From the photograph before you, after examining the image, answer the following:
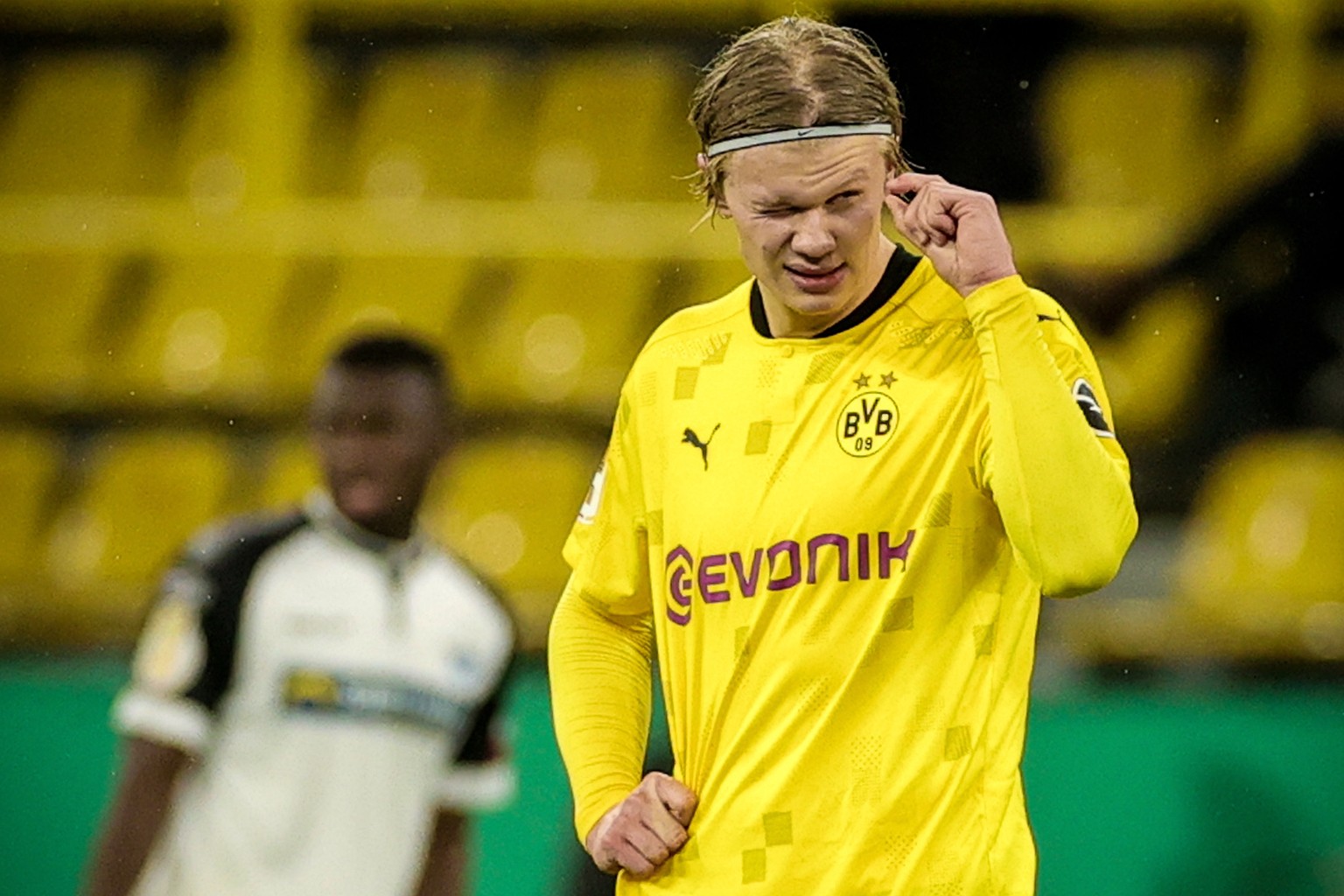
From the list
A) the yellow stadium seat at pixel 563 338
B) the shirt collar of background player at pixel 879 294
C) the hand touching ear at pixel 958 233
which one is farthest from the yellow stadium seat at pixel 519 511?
the hand touching ear at pixel 958 233

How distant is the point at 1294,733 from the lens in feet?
12.6

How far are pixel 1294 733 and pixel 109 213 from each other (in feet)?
9.67

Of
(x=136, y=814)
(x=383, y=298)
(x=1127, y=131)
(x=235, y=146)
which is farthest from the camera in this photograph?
(x=235, y=146)

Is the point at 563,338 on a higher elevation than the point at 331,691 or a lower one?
higher

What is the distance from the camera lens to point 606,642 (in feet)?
7.66

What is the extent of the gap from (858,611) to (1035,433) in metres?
0.29

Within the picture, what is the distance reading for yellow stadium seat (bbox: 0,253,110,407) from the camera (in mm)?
4977

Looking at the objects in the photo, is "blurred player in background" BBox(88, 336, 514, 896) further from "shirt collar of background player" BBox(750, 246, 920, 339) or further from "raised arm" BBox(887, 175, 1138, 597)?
"raised arm" BBox(887, 175, 1138, 597)

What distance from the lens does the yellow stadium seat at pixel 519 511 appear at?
4.07 metres

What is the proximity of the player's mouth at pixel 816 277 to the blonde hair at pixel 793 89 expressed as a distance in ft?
0.41

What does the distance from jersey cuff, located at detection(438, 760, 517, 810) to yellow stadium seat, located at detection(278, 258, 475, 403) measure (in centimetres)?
127

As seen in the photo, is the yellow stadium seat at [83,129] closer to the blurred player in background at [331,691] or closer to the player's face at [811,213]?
the blurred player in background at [331,691]

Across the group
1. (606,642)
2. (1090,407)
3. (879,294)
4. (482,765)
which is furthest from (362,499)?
(1090,407)

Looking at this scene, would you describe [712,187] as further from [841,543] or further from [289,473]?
[289,473]
